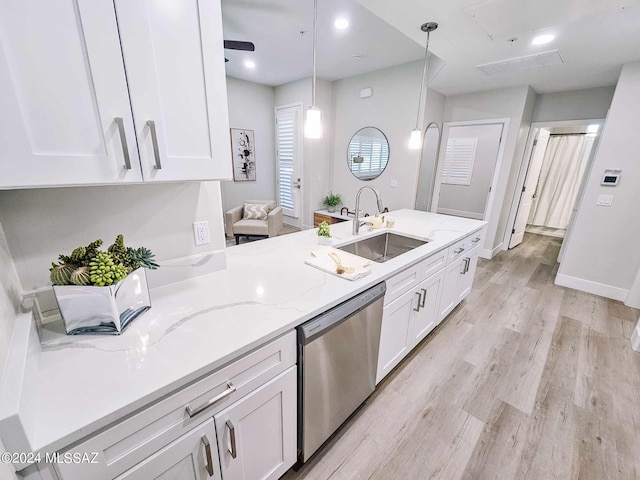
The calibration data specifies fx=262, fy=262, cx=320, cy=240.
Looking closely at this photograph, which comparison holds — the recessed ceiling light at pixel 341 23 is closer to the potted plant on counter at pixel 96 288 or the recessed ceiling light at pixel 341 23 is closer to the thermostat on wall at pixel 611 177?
the potted plant on counter at pixel 96 288

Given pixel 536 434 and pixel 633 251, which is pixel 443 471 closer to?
pixel 536 434

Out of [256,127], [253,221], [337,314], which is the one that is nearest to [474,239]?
[337,314]

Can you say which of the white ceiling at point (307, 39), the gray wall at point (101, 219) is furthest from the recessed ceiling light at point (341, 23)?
the gray wall at point (101, 219)

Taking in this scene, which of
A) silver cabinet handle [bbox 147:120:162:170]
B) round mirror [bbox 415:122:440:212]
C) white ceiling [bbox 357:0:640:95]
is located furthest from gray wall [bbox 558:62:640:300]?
silver cabinet handle [bbox 147:120:162:170]

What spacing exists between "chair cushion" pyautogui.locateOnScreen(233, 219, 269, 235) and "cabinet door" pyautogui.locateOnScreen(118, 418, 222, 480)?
3.41 metres

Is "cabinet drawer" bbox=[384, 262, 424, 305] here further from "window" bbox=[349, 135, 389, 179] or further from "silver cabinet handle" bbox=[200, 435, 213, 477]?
"window" bbox=[349, 135, 389, 179]

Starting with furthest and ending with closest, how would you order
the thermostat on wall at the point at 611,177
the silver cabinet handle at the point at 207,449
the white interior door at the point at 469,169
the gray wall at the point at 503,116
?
the white interior door at the point at 469,169, the gray wall at the point at 503,116, the thermostat on wall at the point at 611,177, the silver cabinet handle at the point at 207,449

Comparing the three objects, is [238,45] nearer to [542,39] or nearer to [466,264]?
[542,39]

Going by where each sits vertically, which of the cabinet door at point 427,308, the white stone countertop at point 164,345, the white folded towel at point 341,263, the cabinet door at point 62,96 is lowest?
the cabinet door at point 427,308

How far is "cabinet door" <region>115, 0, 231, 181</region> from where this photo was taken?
2.61 ft

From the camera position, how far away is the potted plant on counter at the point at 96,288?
0.83 meters

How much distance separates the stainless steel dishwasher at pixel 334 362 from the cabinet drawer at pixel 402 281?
0.09 metres

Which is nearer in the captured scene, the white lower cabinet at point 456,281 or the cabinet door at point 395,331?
the cabinet door at point 395,331

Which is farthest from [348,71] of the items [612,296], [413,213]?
[612,296]
